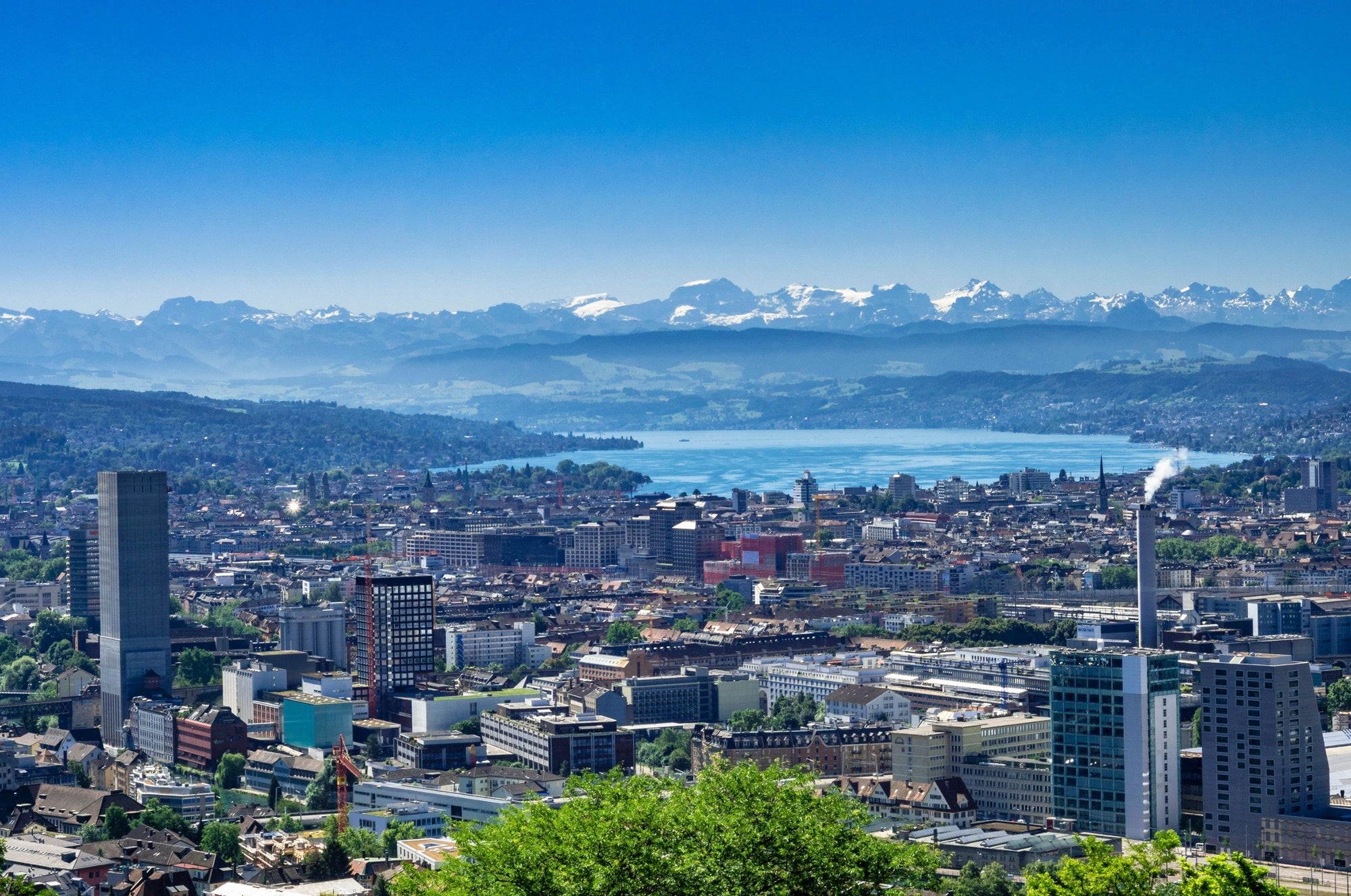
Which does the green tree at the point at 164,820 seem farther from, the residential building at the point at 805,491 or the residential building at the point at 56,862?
the residential building at the point at 805,491

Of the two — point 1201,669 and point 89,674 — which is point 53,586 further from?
point 1201,669

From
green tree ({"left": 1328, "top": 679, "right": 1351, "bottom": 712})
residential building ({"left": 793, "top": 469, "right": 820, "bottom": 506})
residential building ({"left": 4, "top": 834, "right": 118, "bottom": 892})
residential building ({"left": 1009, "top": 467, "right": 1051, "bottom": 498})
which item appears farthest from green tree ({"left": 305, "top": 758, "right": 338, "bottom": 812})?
residential building ({"left": 1009, "top": 467, "right": 1051, "bottom": 498})

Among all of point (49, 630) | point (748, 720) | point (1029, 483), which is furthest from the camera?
point (1029, 483)

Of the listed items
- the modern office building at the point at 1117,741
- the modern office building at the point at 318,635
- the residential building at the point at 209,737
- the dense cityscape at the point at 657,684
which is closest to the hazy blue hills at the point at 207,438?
the dense cityscape at the point at 657,684

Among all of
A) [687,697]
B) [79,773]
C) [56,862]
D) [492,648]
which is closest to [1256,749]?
[56,862]

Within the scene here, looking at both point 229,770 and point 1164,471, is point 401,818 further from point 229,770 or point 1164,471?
point 1164,471

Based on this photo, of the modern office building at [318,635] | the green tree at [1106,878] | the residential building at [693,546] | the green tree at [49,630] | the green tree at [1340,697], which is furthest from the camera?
the residential building at [693,546]

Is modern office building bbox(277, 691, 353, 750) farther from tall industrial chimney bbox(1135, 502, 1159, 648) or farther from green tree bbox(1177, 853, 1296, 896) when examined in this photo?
green tree bbox(1177, 853, 1296, 896)
